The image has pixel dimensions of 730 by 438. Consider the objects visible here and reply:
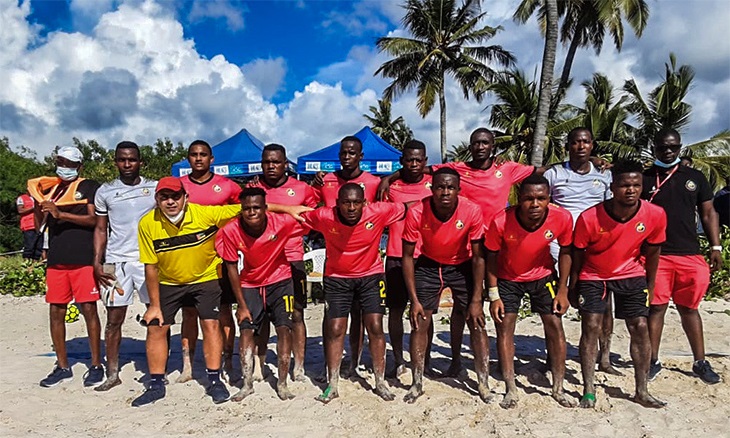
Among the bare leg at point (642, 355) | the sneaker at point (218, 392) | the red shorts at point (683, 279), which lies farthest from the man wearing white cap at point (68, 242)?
the red shorts at point (683, 279)

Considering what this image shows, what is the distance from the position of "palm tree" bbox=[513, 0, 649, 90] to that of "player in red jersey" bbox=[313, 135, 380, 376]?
15039 mm

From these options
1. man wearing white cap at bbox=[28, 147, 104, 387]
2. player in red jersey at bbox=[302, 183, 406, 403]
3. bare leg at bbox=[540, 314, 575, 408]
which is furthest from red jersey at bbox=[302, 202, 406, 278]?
man wearing white cap at bbox=[28, 147, 104, 387]

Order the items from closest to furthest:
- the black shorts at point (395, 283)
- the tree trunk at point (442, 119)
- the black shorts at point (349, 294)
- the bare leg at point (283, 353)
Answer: the black shorts at point (349, 294) < the bare leg at point (283, 353) < the black shorts at point (395, 283) < the tree trunk at point (442, 119)

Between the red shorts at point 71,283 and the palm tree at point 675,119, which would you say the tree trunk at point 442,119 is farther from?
the red shorts at point 71,283

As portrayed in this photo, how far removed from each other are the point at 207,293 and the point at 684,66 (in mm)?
22051

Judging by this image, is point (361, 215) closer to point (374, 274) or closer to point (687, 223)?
point (374, 274)

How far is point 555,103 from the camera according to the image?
2127 centimetres

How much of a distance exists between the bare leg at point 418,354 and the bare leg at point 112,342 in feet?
8.76

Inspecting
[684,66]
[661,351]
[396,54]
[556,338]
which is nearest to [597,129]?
[684,66]

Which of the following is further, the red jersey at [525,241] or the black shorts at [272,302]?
the black shorts at [272,302]

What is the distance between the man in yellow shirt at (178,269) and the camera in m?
4.36

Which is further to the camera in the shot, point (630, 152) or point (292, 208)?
point (630, 152)

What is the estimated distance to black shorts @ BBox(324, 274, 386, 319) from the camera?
4520 millimetres

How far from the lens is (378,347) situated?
4.53 metres
